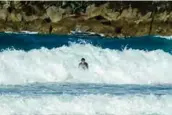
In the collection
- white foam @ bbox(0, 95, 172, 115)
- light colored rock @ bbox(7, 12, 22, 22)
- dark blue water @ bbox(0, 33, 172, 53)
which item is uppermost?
white foam @ bbox(0, 95, 172, 115)

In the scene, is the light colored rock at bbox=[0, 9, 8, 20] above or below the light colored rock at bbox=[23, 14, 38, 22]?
above

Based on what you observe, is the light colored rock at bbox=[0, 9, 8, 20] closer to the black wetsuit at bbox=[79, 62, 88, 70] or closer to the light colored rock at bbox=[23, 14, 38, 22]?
the light colored rock at bbox=[23, 14, 38, 22]


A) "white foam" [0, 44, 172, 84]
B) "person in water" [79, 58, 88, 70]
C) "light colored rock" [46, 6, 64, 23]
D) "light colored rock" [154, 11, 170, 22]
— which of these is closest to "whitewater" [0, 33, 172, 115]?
"white foam" [0, 44, 172, 84]

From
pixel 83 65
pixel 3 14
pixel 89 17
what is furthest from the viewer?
pixel 89 17

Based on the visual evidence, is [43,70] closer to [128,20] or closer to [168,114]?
[168,114]

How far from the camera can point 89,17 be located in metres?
34.2

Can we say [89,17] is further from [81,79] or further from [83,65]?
[81,79]

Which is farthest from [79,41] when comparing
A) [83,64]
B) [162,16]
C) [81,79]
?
[81,79]

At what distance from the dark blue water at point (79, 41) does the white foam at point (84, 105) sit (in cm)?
1185

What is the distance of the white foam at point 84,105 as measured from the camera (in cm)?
1598

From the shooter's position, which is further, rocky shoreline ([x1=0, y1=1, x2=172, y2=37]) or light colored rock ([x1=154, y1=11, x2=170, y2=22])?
light colored rock ([x1=154, y1=11, x2=170, y2=22])

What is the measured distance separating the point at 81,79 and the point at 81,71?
703 mm

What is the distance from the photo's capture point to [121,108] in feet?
54.1

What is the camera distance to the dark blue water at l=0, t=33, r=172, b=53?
29.5 m
